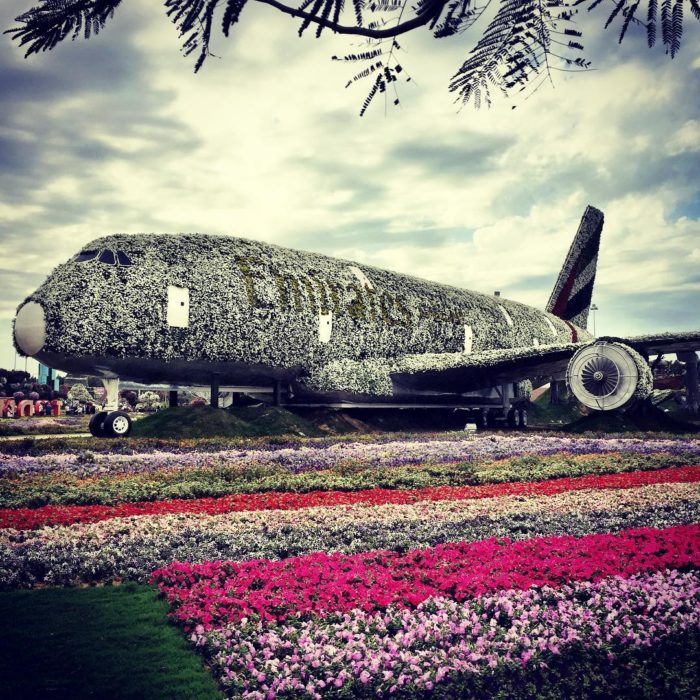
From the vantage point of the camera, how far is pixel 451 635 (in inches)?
179

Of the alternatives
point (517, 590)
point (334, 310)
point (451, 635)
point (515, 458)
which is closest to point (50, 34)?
point (451, 635)

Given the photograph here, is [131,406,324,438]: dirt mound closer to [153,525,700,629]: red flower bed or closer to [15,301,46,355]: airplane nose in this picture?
[15,301,46,355]: airplane nose

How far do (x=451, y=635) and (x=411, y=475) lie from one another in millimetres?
7798

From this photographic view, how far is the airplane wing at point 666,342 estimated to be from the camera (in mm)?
23514

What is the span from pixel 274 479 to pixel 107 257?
10069 mm

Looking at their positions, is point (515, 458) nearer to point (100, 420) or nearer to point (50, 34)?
point (100, 420)

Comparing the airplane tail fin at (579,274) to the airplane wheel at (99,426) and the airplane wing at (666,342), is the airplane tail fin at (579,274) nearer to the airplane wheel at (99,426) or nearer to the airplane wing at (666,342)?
the airplane wing at (666,342)

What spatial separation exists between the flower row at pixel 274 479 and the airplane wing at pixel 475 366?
29.6ft

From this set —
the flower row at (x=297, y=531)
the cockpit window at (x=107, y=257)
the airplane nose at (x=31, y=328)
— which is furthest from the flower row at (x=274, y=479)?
the cockpit window at (x=107, y=257)

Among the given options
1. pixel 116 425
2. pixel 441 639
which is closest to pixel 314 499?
pixel 441 639

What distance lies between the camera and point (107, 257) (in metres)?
18.5

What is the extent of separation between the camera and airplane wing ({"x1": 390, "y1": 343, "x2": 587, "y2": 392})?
77.7 feet

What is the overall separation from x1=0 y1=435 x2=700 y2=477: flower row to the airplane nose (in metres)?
3.25

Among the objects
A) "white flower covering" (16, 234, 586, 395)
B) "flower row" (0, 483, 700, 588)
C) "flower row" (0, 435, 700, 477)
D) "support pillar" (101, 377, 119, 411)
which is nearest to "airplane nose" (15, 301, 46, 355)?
"white flower covering" (16, 234, 586, 395)
